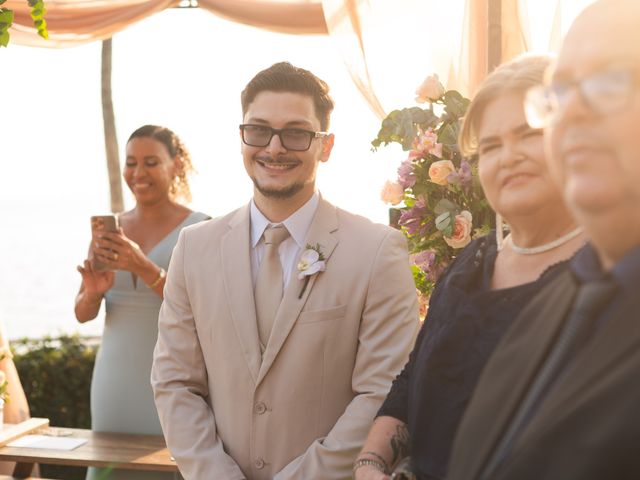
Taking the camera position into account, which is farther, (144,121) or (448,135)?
(144,121)

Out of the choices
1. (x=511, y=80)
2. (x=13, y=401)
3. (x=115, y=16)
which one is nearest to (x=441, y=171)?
(x=511, y=80)

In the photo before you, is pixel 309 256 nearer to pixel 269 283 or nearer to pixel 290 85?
pixel 269 283

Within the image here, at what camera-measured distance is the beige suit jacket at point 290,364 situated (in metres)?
2.44

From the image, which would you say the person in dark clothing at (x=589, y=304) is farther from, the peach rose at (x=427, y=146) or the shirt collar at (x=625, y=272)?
the peach rose at (x=427, y=146)

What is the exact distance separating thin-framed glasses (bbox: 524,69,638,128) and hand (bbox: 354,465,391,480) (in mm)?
1041

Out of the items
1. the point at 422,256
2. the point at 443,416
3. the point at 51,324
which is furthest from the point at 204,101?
the point at 443,416

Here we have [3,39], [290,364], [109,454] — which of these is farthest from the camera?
[109,454]

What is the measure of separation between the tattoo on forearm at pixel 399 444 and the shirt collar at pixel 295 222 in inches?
36.0

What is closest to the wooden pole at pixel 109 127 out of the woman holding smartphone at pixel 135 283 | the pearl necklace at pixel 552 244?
the woman holding smartphone at pixel 135 283

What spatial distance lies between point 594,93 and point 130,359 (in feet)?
11.4

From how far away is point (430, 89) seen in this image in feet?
9.54

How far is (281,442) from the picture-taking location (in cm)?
246

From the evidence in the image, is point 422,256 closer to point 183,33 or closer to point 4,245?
point 183,33

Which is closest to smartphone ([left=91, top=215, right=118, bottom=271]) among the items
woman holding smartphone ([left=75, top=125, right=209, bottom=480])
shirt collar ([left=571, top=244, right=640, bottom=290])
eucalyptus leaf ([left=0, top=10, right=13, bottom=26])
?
woman holding smartphone ([left=75, top=125, right=209, bottom=480])
